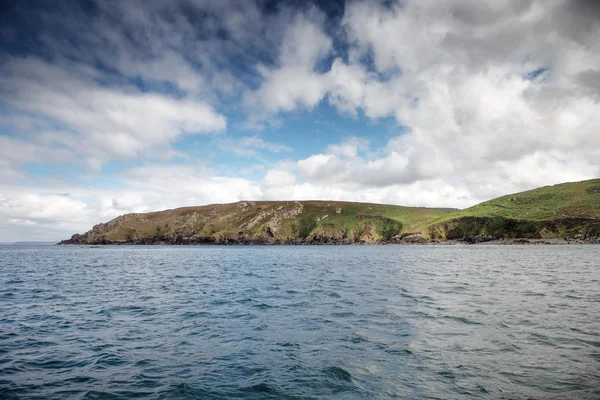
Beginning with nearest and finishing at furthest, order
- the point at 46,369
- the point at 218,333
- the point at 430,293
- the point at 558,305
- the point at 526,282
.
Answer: the point at 46,369 < the point at 218,333 < the point at 558,305 < the point at 430,293 < the point at 526,282

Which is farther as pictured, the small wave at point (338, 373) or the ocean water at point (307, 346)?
the small wave at point (338, 373)

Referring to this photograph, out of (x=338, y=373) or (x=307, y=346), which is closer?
(x=338, y=373)

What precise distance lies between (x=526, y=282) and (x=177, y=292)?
37.4 meters

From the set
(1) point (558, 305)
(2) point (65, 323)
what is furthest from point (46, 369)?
(1) point (558, 305)

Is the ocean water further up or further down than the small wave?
further up

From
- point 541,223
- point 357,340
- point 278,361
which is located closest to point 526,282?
point 357,340

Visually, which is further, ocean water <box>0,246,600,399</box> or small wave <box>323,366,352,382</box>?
small wave <box>323,366,352,382</box>

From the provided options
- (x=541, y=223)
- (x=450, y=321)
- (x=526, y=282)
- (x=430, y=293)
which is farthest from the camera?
(x=541, y=223)

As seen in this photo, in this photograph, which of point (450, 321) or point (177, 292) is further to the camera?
point (177, 292)

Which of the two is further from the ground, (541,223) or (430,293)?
(541,223)

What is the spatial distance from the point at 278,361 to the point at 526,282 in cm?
3376

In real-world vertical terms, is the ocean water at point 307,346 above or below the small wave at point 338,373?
above

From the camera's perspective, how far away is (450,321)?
788 inches

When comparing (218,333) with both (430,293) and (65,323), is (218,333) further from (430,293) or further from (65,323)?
(430,293)
